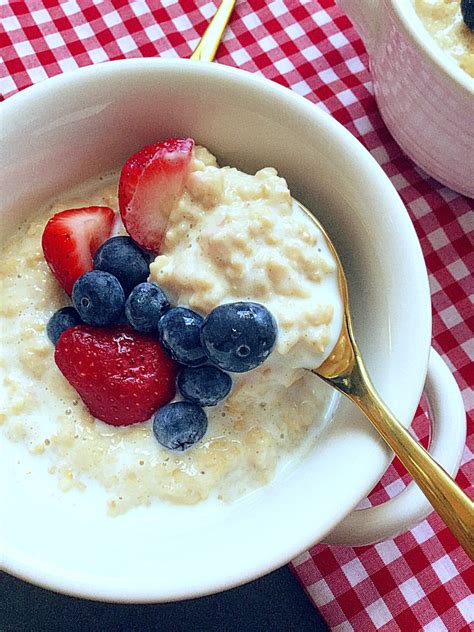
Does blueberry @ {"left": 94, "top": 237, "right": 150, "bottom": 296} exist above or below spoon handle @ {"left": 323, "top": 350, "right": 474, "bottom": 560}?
above

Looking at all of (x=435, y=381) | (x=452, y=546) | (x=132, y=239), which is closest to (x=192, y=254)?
(x=132, y=239)

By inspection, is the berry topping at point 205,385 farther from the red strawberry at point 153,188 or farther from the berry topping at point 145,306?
the red strawberry at point 153,188

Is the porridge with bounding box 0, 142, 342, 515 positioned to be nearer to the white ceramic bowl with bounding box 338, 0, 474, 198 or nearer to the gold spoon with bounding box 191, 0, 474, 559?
the gold spoon with bounding box 191, 0, 474, 559

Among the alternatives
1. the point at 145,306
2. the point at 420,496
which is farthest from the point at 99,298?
the point at 420,496

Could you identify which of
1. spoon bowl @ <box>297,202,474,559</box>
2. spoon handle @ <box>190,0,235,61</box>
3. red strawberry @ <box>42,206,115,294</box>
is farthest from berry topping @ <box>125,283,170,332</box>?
spoon handle @ <box>190,0,235,61</box>

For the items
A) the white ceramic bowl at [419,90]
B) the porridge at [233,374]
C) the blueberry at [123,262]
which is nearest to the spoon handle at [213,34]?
the white ceramic bowl at [419,90]
